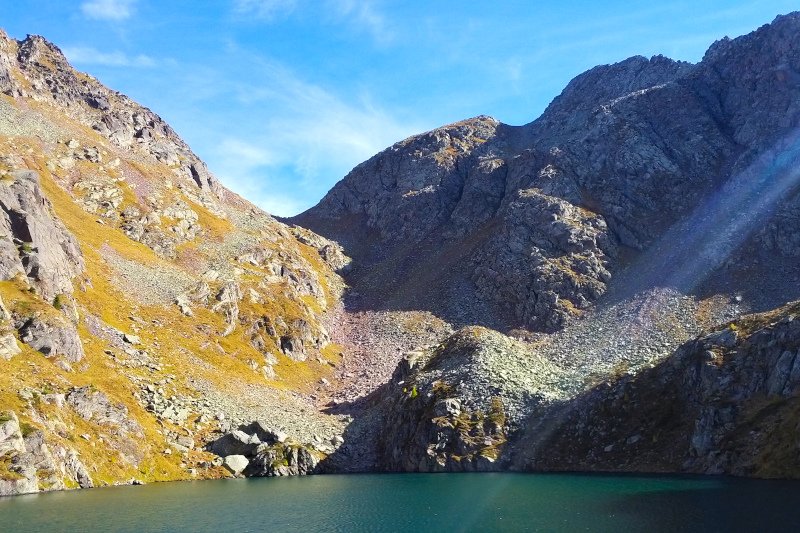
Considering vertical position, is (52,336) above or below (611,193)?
below

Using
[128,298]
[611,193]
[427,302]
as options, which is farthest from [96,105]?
[611,193]

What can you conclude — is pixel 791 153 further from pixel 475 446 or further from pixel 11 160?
pixel 11 160

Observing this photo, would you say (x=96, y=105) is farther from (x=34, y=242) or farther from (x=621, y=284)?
(x=621, y=284)

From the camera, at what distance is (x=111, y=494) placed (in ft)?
198

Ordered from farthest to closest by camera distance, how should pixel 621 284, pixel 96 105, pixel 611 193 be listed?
pixel 96 105, pixel 611 193, pixel 621 284

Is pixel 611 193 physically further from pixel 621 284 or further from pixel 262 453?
pixel 262 453

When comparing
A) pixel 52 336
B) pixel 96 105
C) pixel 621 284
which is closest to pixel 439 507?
pixel 52 336

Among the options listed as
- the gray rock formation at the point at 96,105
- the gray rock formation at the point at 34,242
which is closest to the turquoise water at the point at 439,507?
the gray rock formation at the point at 34,242

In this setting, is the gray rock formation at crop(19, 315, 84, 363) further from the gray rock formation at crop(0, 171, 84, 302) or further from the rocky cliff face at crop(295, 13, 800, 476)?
the rocky cliff face at crop(295, 13, 800, 476)

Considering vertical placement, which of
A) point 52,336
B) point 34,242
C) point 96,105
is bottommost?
point 52,336

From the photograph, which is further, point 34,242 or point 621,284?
point 621,284

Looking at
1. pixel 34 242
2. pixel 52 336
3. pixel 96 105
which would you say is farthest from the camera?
pixel 96 105

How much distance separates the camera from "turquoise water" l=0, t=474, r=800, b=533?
4159cm

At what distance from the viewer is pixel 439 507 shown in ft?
172
